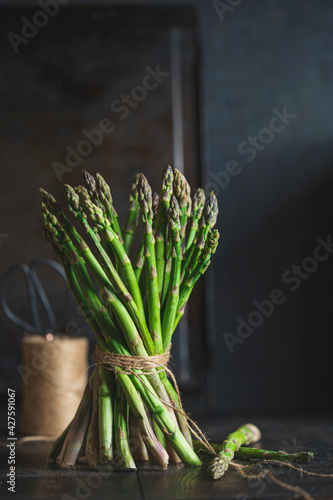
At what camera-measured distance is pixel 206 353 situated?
145 cm

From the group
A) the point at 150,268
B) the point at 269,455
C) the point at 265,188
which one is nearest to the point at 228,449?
the point at 269,455

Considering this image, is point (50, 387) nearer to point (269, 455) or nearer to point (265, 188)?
point (269, 455)

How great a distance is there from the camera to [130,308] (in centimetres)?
71

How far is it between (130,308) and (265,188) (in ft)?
3.01

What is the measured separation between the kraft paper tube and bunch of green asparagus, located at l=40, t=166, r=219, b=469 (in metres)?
0.32

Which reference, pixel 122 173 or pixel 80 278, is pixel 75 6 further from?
pixel 80 278

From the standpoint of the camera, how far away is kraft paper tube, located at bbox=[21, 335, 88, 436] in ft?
3.51

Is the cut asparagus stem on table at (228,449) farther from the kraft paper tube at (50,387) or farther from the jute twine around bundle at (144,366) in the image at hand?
the kraft paper tube at (50,387)

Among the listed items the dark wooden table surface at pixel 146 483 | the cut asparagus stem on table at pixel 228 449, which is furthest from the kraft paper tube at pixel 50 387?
the cut asparagus stem on table at pixel 228 449

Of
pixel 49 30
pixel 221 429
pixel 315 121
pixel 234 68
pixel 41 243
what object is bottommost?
pixel 221 429

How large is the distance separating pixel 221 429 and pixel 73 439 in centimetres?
44

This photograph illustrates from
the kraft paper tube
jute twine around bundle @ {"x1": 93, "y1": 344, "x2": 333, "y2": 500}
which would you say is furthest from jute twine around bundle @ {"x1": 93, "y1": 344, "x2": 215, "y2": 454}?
the kraft paper tube

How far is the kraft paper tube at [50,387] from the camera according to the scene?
107cm

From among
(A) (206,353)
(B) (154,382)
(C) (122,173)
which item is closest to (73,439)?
(B) (154,382)
